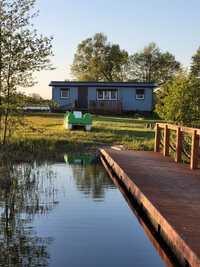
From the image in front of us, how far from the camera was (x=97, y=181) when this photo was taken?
47.5 feet

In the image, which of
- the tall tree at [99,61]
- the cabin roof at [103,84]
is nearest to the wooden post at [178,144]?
the cabin roof at [103,84]

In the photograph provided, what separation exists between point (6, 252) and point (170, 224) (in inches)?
95.0

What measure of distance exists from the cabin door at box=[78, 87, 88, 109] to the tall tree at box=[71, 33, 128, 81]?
25850 mm

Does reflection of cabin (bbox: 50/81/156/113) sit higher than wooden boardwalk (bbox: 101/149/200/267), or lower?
higher

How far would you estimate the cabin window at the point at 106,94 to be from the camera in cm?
4675

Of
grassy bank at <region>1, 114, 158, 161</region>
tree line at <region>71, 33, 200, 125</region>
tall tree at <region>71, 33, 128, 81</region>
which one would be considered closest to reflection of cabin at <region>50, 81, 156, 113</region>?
grassy bank at <region>1, 114, 158, 161</region>

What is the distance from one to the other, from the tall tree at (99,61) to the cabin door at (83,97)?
2585cm

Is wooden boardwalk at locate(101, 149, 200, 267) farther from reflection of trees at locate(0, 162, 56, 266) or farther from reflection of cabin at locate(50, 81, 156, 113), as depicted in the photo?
reflection of cabin at locate(50, 81, 156, 113)

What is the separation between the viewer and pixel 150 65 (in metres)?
78.8

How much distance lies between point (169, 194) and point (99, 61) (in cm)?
6478

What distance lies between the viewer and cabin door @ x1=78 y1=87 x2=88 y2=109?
46938 millimetres

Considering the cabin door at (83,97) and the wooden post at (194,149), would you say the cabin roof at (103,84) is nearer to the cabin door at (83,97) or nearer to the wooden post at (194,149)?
the cabin door at (83,97)

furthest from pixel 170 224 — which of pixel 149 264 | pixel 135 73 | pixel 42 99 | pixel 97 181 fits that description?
pixel 135 73

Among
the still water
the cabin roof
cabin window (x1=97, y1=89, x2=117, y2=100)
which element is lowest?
the still water
